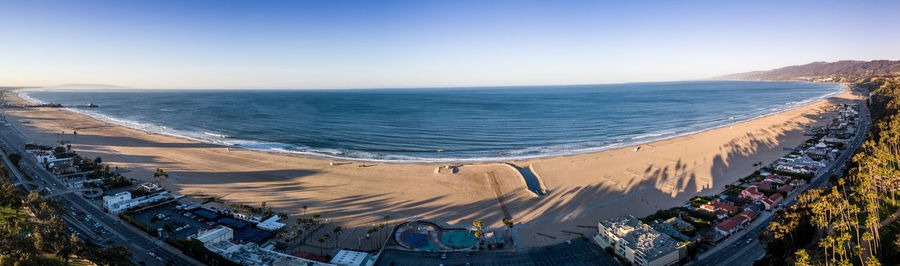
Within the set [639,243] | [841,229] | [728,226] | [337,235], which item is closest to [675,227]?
[728,226]

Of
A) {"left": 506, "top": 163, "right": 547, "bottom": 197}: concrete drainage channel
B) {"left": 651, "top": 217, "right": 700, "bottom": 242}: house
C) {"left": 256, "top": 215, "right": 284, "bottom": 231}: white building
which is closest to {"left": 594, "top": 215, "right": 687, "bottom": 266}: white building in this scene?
{"left": 651, "top": 217, "right": 700, "bottom": 242}: house

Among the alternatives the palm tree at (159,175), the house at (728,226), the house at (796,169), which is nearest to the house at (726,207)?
the house at (728,226)

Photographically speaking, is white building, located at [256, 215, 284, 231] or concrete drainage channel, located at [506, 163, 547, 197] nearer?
white building, located at [256, 215, 284, 231]

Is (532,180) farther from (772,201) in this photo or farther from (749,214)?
(772,201)

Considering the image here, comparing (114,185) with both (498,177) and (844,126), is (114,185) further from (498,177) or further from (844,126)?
(844,126)

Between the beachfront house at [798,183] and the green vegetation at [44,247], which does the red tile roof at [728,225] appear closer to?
the beachfront house at [798,183]

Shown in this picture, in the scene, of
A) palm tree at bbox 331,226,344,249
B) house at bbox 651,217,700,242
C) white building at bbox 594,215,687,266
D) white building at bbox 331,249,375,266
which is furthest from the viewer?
palm tree at bbox 331,226,344,249

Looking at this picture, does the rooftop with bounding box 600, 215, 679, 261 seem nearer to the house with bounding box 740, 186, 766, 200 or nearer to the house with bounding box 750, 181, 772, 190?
the house with bounding box 740, 186, 766, 200
